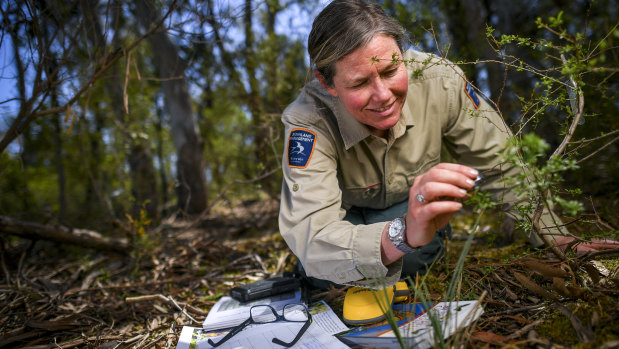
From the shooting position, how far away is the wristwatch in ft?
5.14

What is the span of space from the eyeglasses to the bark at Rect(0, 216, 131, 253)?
2.25 metres

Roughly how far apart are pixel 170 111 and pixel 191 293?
3.68 m

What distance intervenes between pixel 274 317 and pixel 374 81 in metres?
1.46

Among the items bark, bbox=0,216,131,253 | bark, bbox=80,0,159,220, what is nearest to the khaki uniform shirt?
bark, bbox=0,216,131,253

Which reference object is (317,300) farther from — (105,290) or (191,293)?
(105,290)

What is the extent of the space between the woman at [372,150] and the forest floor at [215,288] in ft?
1.34

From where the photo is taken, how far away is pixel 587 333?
130cm

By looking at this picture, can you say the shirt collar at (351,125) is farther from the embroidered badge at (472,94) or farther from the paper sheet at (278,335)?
the paper sheet at (278,335)

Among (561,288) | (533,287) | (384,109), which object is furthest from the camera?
(384,109)

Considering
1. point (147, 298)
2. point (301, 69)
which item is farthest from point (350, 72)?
point (301, 69)

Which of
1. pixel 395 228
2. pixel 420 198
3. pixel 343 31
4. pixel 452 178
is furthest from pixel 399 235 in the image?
pixel 343 31

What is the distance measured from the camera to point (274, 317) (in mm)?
2141

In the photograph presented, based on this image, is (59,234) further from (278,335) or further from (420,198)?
(420,198)

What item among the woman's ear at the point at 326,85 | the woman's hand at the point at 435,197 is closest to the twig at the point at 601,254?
the woman's hand at the point at 435,197
